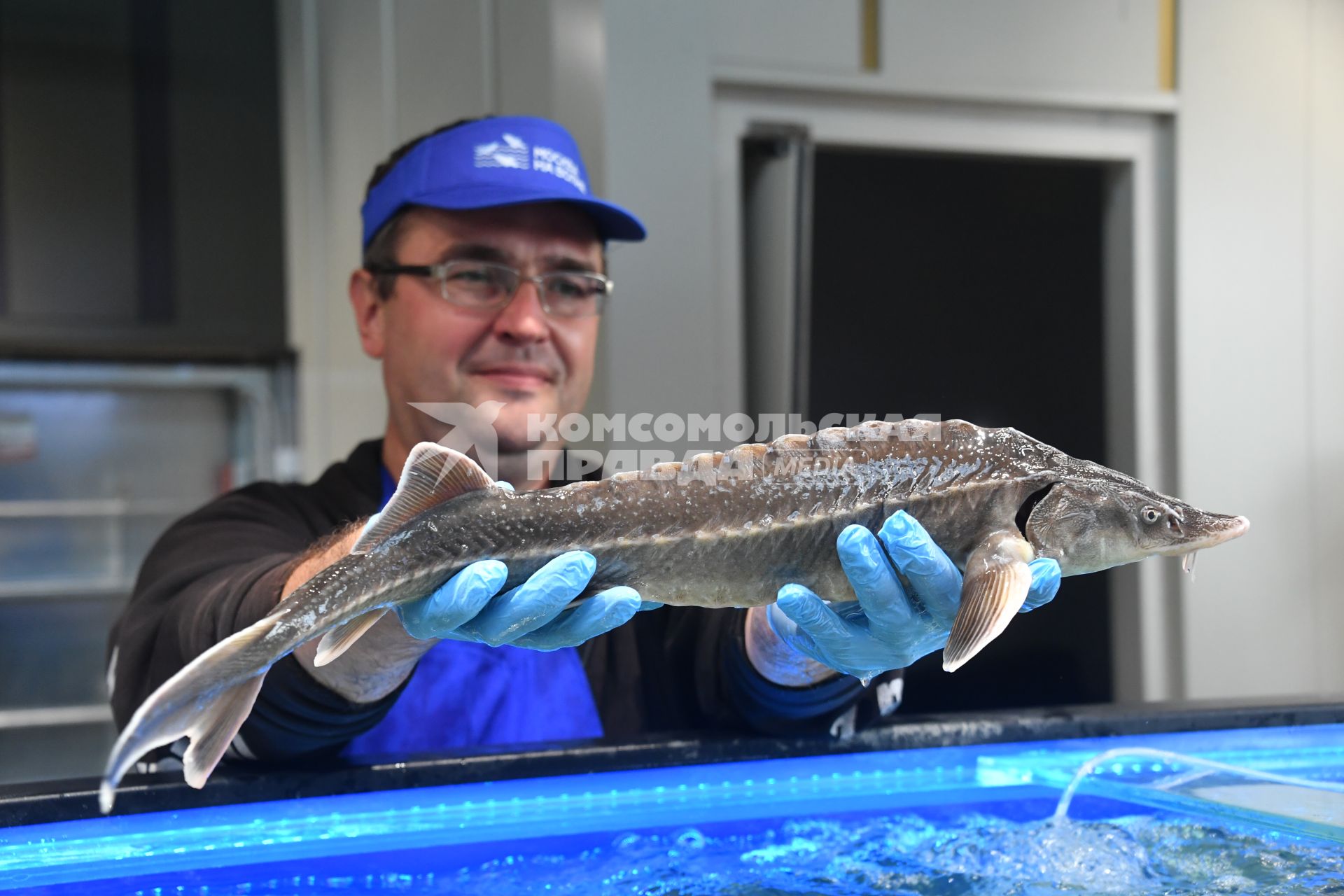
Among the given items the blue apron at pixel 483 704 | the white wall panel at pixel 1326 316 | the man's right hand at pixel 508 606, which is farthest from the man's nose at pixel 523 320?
the white wall panel at pixel 1326 316

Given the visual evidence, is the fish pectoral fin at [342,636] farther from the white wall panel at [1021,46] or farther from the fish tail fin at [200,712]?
the white wall panel at [1021,46]

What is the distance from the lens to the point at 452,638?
119 cm

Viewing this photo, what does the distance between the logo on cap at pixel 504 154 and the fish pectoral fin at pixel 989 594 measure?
1001mm

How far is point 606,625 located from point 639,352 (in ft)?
4.22

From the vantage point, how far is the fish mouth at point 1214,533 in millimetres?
975

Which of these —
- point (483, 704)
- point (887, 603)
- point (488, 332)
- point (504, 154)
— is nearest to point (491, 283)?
point (488, 332)

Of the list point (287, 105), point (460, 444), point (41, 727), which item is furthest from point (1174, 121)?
point (41, 727)

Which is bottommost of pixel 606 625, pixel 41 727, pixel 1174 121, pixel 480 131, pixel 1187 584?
pixel 41 727

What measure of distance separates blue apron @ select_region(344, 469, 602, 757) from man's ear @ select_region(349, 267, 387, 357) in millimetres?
541

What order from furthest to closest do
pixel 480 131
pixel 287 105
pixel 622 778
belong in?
1. pixel 287 105
2. pixel 480 131
3. pixel 622 778

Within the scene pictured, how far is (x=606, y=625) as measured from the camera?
1.02 m

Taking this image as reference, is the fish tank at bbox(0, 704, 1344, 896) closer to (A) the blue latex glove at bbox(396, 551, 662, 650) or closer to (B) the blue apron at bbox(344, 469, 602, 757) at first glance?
(A) the blue latex glove at bbox(396, 551, 662, 650)

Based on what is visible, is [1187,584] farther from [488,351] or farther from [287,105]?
[287,105]

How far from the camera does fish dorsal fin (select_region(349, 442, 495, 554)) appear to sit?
3.08 ft
